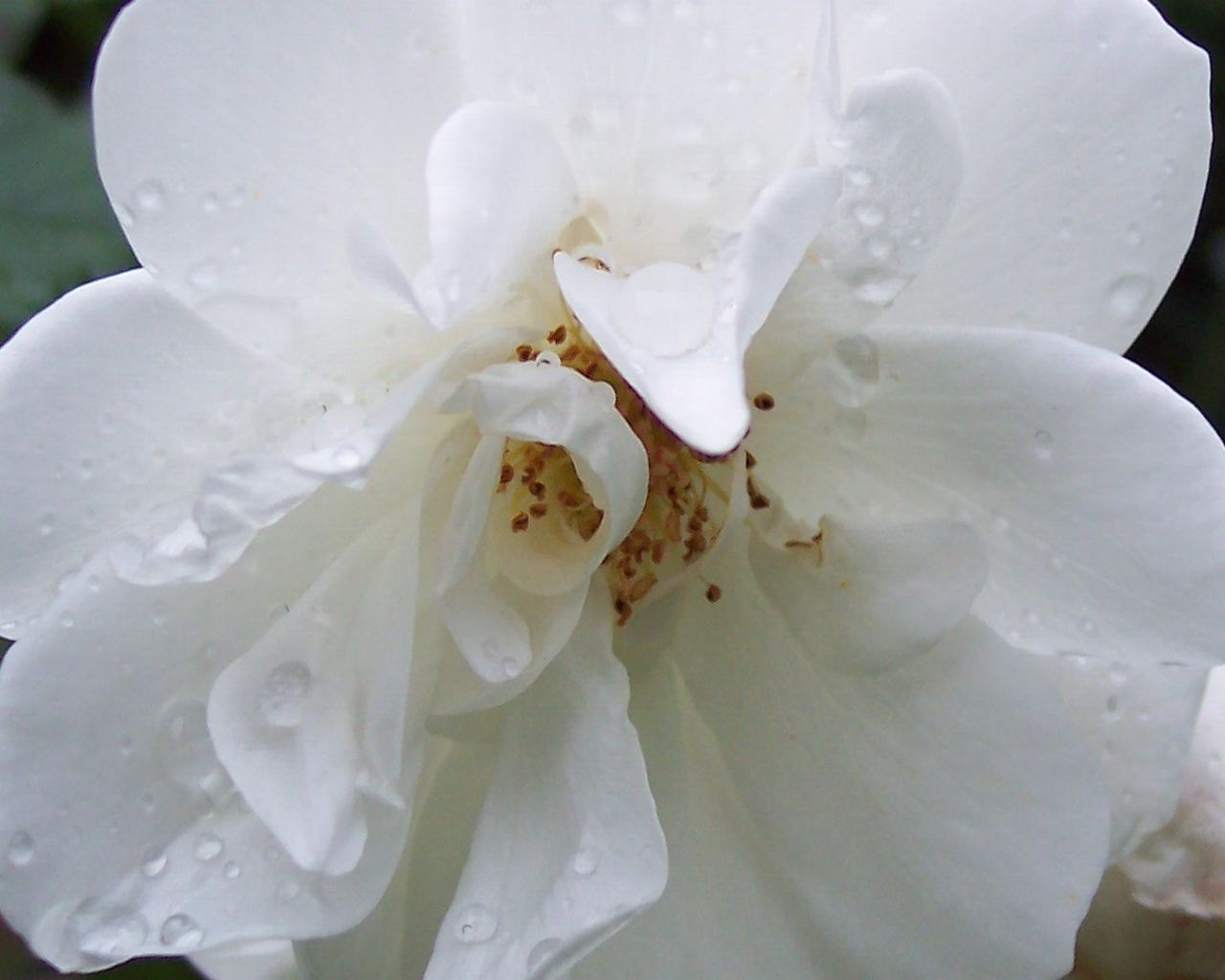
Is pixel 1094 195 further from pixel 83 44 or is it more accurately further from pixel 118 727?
pixel 83 44

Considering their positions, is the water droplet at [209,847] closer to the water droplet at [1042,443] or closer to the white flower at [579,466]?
the white flower at [579,466]

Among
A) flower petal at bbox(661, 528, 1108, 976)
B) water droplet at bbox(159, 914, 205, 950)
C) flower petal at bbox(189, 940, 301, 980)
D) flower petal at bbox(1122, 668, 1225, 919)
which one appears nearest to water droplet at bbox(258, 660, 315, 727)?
water droplet at bbox(159, 914, 205, 950)

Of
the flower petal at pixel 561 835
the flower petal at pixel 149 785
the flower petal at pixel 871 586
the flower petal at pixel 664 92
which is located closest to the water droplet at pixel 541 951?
the flower petal at pixel 561 835

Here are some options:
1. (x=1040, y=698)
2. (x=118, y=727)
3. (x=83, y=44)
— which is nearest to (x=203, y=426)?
(x=118, y=727)

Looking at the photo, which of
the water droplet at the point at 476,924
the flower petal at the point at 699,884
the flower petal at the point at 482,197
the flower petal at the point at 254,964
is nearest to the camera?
the flower petal at the point at 482,197

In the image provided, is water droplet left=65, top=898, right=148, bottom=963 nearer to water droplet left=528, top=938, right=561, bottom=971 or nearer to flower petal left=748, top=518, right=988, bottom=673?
water droplet left=528, top=938, right=561, bottom=971

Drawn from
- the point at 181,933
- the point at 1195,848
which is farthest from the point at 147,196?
the point at 1195,848

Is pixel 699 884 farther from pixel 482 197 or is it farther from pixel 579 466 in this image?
pixel 482 197
